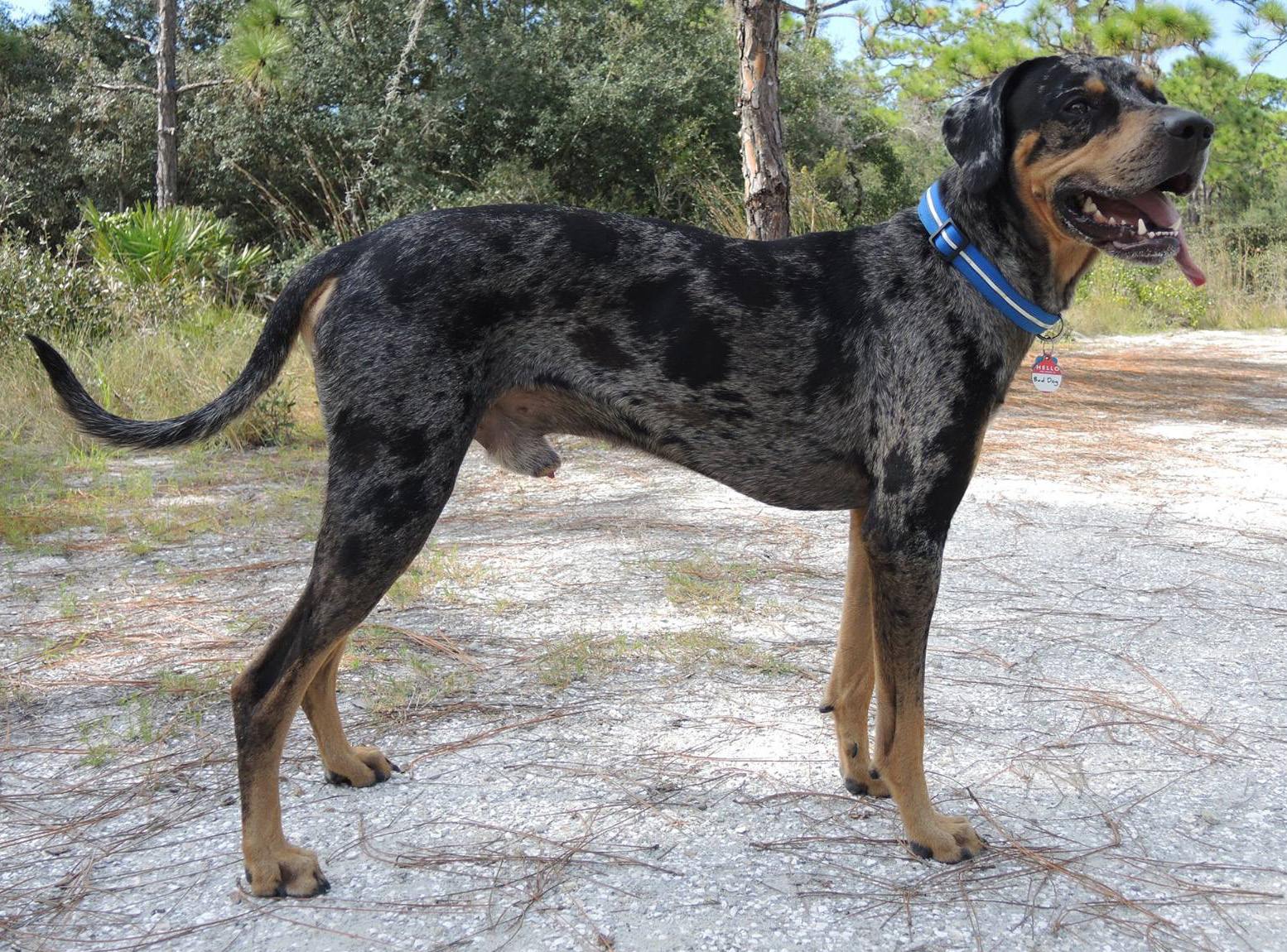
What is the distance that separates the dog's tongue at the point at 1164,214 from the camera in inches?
112

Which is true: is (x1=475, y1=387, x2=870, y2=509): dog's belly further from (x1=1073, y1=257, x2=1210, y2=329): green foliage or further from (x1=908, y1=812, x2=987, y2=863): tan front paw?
(x1=1073, y1=257, x2=1210, y2=329): green foliage

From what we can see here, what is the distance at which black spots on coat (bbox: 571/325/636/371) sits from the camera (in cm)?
295

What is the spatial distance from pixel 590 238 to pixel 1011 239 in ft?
3.91

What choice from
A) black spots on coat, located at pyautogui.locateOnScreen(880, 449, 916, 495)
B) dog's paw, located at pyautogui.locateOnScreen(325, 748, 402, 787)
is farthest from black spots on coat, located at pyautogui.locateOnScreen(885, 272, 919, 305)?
dog's paw, located at pyautogui.locateOnScreen(325, 748, 402, 787)

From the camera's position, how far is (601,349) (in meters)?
2.97

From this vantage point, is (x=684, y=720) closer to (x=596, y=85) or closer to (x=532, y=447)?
(x=532, y=447)

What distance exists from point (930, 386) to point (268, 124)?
18255mm

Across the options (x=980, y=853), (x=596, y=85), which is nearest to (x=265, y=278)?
(x=596, y=85)

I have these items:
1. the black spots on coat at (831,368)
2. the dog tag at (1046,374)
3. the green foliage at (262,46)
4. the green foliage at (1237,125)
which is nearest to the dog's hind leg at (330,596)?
the black spots on coat at (831,368)

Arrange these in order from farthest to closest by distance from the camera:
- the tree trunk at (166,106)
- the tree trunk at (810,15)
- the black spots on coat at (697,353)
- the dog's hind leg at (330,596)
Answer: the tree trunk at (166,106)
the tree trunk at (810,15)
the black spots on coat at (697,353)
the dog's hind leg at (330,596)

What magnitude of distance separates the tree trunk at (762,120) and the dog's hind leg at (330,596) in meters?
5.64

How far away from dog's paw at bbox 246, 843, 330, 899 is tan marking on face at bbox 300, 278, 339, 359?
1.31 meters

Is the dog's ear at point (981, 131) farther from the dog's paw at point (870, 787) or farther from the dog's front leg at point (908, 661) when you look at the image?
the dog's paw at point (870, 787)

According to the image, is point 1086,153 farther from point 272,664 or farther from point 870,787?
point 272,664
